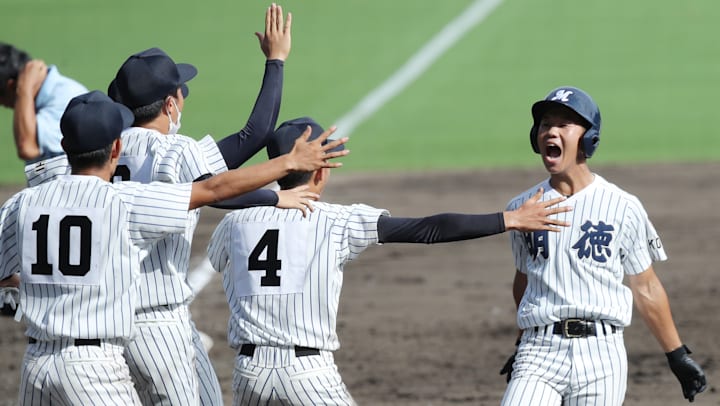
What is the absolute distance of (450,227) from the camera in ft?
16.1

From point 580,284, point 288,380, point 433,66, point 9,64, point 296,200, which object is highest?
point 433,66

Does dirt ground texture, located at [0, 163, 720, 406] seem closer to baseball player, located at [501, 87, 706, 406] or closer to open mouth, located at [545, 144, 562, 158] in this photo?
baseball player, located at [501, 87, 706, 406]

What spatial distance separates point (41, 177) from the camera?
5.70 meters

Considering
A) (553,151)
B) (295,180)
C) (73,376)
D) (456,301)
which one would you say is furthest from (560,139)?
(456,301)

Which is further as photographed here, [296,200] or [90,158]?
[296,200]

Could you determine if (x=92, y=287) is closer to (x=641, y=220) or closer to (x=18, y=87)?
(x=641, y=220)

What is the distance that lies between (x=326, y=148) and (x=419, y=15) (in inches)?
720

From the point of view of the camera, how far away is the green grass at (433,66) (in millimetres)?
16797

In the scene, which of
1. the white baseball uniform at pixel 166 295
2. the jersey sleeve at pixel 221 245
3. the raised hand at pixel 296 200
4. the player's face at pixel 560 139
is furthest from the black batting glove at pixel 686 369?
the white baseball uniform at pixel 166 295

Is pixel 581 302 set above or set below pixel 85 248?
below

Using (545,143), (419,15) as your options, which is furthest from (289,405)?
(419,15)

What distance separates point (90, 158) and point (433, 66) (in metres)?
15.8

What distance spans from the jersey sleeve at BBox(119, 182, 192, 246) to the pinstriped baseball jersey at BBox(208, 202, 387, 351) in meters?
0.43

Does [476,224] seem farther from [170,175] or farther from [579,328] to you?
[170,175]
